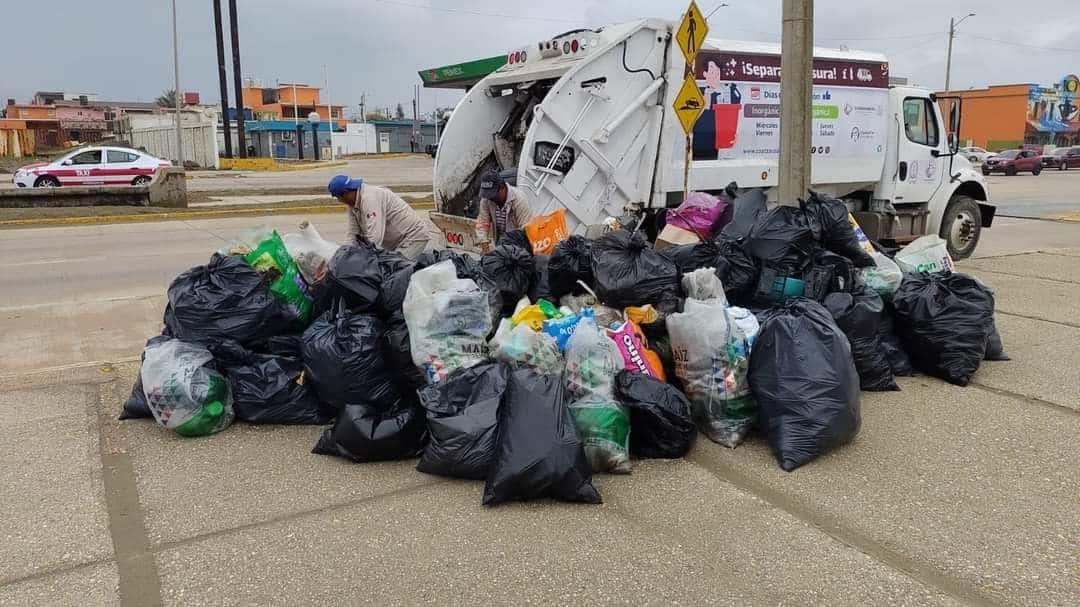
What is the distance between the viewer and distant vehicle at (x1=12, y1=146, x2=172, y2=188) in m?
21.1

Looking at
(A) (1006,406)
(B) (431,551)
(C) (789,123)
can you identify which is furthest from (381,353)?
(C) (789,123)

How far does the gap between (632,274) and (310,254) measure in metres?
2.00

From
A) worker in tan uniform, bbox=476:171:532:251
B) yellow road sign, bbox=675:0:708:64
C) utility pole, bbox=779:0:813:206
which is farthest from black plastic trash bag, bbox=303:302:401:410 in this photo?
yellow road sign, bbox=675:0:708:64

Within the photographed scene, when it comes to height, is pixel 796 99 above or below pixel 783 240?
above

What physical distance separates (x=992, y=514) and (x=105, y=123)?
76272mm

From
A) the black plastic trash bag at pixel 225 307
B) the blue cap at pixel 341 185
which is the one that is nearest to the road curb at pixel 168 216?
the blue cap at pixel 341 185

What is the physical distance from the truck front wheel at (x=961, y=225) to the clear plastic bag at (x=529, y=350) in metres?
8.06

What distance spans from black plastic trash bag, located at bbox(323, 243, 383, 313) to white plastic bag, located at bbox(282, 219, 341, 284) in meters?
0.16

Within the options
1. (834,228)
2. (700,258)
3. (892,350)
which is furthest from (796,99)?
(892,350)

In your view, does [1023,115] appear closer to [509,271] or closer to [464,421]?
[509,271]

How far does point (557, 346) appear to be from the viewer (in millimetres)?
4223

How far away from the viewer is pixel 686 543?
3.23 metres

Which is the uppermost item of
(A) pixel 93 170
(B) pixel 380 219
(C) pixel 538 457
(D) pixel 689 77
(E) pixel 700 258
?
(D) pixel 689 77

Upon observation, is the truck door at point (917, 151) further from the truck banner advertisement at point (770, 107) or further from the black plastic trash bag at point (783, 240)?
the black plastic trash bag at point (783, 240)
